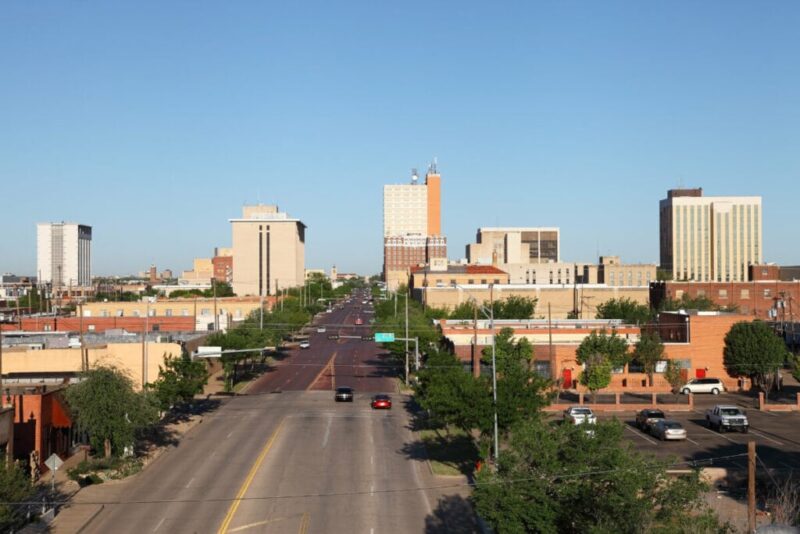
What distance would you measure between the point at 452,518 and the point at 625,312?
75013mm

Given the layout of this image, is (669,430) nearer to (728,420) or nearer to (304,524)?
(728,420)

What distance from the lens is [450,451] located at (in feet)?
138

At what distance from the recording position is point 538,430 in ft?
84.3

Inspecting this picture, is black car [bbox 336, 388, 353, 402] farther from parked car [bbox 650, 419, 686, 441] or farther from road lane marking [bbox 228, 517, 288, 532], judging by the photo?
road lane marking [bbox 228, 517, 288, 532]

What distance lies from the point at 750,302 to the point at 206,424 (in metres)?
79.9

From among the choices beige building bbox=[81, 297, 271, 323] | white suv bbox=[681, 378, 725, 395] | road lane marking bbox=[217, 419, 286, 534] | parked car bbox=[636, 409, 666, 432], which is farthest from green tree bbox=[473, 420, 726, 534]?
beige building bbox=[81, 297, 271, 323]

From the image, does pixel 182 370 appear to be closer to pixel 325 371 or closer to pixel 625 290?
pixel 325 371

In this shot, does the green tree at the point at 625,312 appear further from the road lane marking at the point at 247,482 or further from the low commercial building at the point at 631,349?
the road lane marking at the point at 247,482

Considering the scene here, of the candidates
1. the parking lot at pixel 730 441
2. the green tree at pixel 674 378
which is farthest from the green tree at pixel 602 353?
the parking lot at pixel 730 441

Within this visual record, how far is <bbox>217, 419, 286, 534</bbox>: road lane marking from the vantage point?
2893cm

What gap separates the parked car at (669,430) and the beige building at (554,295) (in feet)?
229

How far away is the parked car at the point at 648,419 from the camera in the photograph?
46.2 metres

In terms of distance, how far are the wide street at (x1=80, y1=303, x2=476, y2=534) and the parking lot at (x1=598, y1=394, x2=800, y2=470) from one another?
10930 millimetres

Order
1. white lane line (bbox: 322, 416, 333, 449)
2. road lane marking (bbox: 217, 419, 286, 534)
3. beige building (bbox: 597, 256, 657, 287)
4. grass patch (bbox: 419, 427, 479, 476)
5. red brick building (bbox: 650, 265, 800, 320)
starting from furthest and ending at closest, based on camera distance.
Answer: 1. beige building (bbox: 597, 256, 657, 287)
2. red brick building (bbox: 650, 265, 800, 320)
3. white lane line (bbox: 322, 416, 333, 449)
4. grass patch (bbox: 419, 427, 479, 476)
5. road lane marking (bbox: 217, 419, 286, 534)
